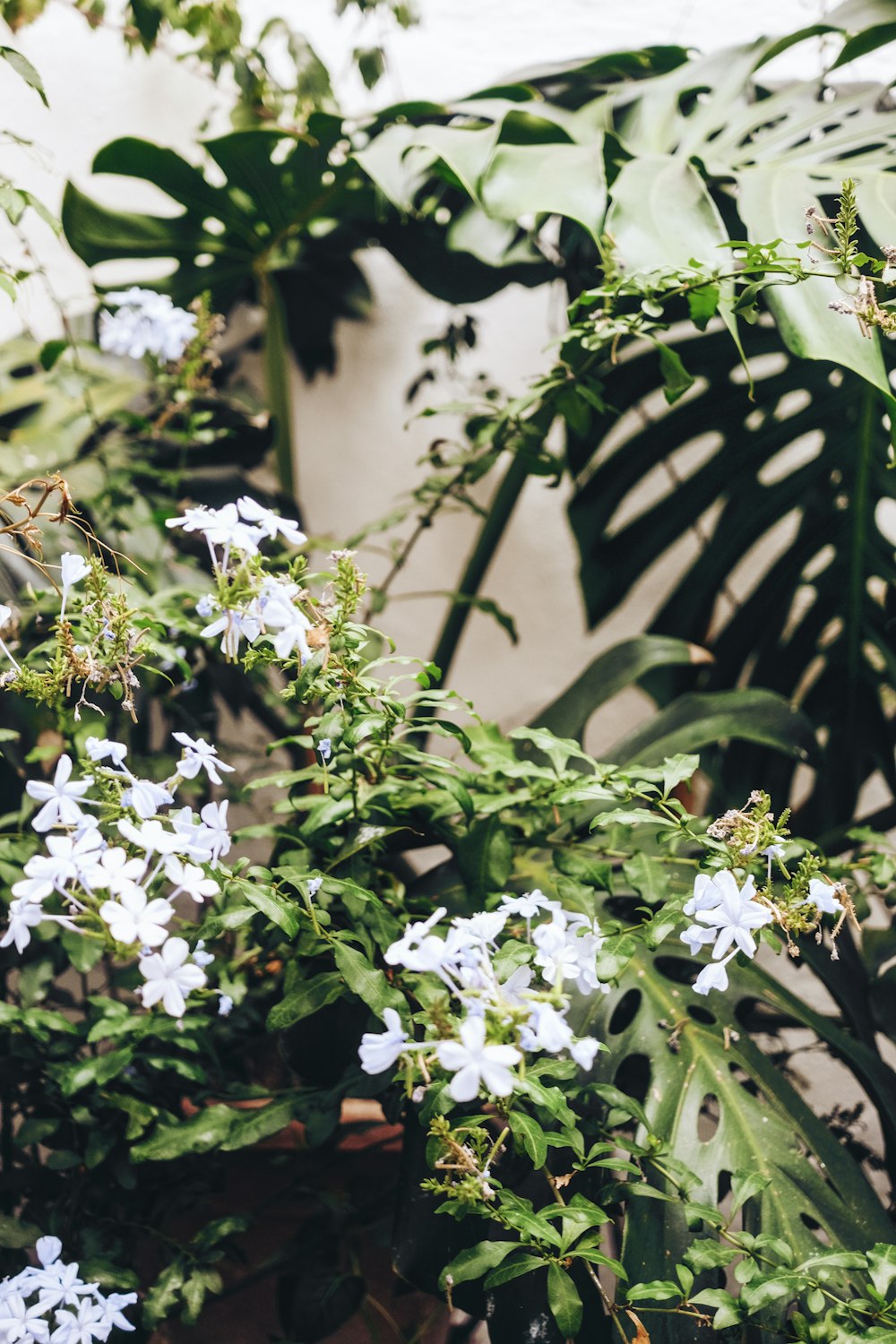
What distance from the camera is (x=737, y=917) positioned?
520 millimetres

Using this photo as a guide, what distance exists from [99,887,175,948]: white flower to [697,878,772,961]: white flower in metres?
0.27

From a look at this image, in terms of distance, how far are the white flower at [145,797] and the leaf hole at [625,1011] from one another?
1.48 ft

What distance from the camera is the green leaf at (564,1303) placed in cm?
56

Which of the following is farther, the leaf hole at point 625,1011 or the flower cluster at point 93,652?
the leaf hole at point 625,1011

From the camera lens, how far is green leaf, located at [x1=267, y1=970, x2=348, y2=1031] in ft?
1.98

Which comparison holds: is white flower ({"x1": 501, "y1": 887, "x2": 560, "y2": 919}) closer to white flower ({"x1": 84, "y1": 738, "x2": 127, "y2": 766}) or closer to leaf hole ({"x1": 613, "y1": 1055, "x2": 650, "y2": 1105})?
white flower ({"x1": 84, "y1": 738, "x2": 127, "y2": 766})

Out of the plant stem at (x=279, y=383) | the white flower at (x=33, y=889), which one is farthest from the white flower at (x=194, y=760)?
the plant stem at (x=279, y=383)

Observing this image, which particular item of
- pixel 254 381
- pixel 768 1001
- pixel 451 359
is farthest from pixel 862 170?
pixel 254 381

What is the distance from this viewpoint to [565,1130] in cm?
62

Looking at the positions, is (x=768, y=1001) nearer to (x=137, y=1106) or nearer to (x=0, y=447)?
(x=137, y=1106)

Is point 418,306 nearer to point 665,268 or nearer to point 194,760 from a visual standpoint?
point 665,268

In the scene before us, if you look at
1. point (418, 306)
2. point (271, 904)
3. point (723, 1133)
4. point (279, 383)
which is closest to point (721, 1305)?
point (723, 1133)

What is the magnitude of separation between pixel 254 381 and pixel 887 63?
39.6 inches

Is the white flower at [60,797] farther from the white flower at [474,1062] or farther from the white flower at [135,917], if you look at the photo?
the white flower at [474,1062]
